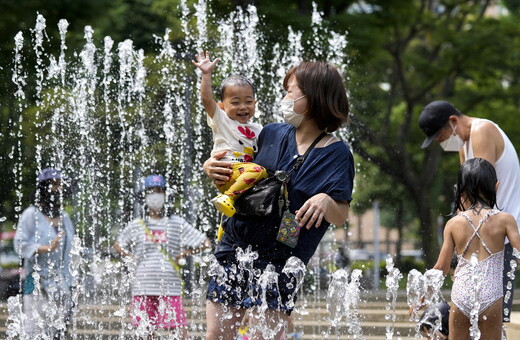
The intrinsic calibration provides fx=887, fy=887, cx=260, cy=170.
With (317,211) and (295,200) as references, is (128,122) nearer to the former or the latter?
(295,200)

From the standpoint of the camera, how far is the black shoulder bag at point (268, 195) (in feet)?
11.0

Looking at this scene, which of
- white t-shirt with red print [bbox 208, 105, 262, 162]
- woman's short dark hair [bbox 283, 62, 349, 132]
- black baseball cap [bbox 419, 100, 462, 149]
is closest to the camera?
woman's short dark hair [bbox 283, 62, 349, 132]

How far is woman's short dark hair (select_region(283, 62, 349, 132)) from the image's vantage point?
343 centimetres

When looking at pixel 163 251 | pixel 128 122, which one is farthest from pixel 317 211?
pixel 128 122

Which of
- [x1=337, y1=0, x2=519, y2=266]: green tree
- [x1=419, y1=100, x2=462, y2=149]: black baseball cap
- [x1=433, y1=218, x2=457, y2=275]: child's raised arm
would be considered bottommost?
[x1=433, y1=218, x2=457, y2=275]: child's raised arm

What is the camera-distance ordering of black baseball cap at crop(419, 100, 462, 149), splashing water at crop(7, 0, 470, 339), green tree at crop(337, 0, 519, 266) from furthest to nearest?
green tree at crop(337, 0, 519, 266), splashing water at crop(7, 0, 470, 339), black baseball cap at crop(419, 100, 462, 149)

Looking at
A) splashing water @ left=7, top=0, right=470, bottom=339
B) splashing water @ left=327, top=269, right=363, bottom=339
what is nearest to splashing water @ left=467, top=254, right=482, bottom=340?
splashing water @ left=327, top=269, right=363, bottom=339

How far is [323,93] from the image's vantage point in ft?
11.3

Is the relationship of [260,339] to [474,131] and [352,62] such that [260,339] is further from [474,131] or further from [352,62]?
[352,62]

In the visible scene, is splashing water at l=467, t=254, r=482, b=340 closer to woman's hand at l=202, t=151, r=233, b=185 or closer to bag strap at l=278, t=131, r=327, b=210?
bag strap at l=278, t=131, r=327, b=210

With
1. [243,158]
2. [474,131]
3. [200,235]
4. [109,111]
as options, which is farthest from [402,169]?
[243,158]

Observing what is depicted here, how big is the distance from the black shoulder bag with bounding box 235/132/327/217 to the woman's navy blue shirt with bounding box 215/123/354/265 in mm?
31

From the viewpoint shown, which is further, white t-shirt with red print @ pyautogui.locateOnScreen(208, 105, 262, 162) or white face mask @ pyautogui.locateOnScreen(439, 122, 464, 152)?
white face mask @ pyautogui.locateOnScreen(439, 122, 464, 152)

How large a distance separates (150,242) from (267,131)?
262cm
